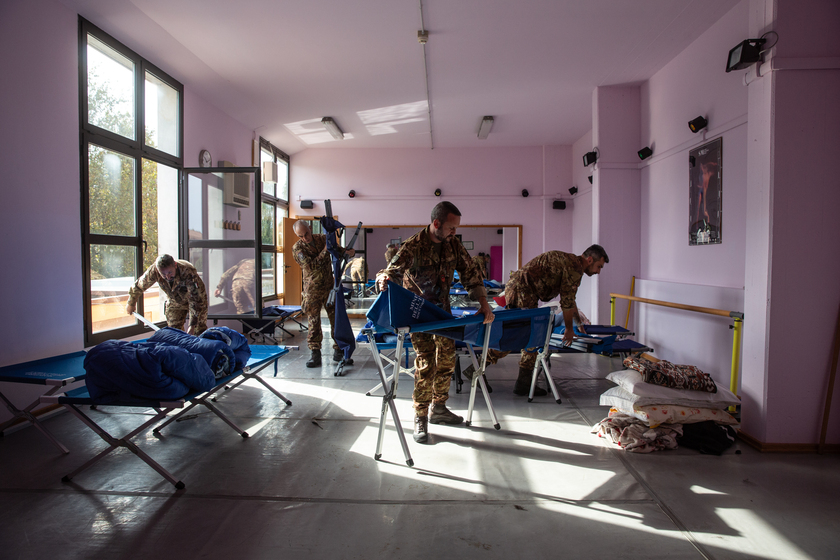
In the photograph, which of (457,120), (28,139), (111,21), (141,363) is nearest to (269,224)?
(457,120)

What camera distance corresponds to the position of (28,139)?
11.2ft

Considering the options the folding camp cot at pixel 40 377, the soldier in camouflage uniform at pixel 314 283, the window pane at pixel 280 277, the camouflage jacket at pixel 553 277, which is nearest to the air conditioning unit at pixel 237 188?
the soldier in camouflage uniform at pixel 314 283

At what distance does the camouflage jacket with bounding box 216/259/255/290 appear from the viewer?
591 centimetres

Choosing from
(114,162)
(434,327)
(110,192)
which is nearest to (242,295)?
(110,192)

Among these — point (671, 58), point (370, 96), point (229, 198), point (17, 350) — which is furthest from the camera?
point (370, 96)

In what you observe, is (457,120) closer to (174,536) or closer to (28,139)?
(28,139)

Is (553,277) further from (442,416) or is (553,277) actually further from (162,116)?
(162,116)

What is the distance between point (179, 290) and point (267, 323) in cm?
174

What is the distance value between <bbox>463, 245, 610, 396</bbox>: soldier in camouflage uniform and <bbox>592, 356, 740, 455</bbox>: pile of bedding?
831 millimetres

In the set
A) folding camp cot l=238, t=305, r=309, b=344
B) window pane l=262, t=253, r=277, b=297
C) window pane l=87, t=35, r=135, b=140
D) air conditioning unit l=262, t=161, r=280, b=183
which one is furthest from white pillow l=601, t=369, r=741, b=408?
window pane l=262, t=253, r=277, b=297

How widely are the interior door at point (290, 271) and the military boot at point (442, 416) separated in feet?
22.2

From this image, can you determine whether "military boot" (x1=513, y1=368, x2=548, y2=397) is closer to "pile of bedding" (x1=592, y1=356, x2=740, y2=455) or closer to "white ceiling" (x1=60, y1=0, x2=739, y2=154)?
"pile of bedding" (x1=592, y1=356, x2=740, y2=455)

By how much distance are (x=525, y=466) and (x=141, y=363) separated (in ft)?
7.34

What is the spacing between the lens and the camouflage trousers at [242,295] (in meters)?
5.96
